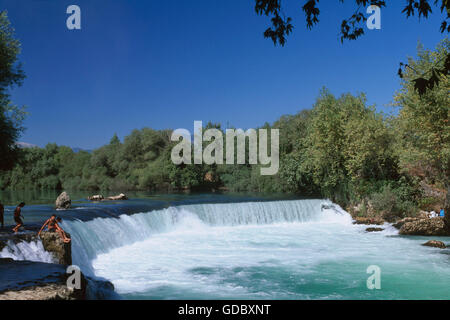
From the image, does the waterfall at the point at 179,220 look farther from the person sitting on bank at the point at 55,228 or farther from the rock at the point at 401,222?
the rock at the point at 401,222

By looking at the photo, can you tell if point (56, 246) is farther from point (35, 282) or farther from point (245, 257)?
point (245, 257)

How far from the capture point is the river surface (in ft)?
35.4

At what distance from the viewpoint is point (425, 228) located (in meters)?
19.4

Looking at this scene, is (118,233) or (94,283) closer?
(94,283)

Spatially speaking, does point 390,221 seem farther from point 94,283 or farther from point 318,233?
point 94,283

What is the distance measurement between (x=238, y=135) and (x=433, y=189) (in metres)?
29.4

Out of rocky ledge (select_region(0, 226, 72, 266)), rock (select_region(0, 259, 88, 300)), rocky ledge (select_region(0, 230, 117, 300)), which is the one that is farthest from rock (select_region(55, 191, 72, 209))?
rock (select_region(0, 259, 88, 300))

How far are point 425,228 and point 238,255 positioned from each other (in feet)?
34.4

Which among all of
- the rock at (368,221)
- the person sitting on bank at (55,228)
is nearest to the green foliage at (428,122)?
the rock at (368,221)

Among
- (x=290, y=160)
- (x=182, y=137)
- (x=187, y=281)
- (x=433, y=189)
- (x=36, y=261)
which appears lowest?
(x=187, y=281)

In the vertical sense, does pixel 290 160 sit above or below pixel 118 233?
above

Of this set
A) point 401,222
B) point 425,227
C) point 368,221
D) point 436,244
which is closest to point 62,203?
point 368,221

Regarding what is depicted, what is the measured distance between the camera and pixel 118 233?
17.2 metres
